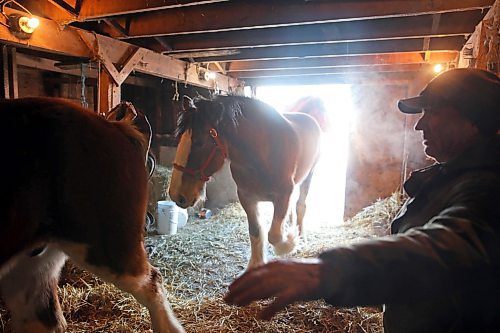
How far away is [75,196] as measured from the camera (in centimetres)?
149

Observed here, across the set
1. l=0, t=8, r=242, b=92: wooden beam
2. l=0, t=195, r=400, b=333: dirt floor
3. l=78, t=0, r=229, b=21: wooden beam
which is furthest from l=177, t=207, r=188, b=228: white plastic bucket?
l=78, t=0, r=229, b=21: wooden beam

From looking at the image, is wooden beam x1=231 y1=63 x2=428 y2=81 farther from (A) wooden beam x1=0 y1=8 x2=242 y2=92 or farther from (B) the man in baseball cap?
(B) the man in baseball cap

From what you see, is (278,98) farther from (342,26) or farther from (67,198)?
(67,198)

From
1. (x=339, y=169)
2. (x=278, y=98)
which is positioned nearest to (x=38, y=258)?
(x=278, y=98)

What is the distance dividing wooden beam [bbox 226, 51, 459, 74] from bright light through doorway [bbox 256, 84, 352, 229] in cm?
58

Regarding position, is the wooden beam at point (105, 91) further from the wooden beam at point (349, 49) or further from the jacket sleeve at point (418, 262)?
the jacket sleeve at point (418, 262)

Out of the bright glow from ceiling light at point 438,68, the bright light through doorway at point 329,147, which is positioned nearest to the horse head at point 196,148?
the bright light through doorway at point 329,147

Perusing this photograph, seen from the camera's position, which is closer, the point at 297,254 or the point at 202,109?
the point at 202,109

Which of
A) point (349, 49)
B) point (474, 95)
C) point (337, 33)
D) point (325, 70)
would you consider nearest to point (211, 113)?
point (337, 33)

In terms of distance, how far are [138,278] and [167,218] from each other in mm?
3243

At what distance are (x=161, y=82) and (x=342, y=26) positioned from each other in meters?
3.84

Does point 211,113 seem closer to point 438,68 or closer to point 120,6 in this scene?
point 120,6

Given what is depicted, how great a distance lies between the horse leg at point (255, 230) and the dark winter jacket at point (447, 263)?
2344 mm

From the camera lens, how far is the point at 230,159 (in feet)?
9.91
